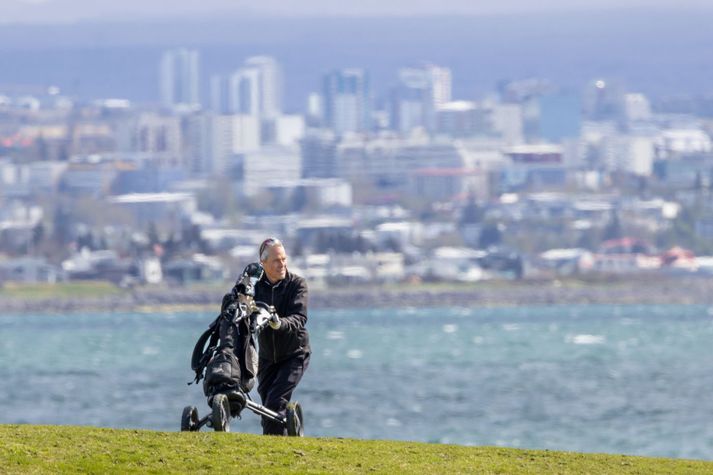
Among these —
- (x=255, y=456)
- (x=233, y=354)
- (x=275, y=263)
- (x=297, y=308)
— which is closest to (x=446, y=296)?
(x=297, y=308)

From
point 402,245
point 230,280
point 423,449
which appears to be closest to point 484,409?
point 423,449

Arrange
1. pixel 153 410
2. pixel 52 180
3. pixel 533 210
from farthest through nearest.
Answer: pixel 52 180 → pixel 533 210 → pixel 153 410

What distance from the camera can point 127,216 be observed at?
6831 inches

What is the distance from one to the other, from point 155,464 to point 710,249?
14951cm

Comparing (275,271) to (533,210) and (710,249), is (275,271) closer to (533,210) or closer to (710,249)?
(710,249)

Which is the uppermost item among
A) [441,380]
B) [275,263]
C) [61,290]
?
[275,263]

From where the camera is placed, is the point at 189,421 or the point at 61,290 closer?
the point at 189,421

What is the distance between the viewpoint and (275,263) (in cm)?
1129

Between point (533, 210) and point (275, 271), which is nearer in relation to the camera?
point (275, 271)

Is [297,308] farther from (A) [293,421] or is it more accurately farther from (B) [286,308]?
(A) [293,421]

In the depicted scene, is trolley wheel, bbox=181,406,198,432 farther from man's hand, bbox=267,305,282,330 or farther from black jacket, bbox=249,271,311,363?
man's hand, bbox=267,305,282,330

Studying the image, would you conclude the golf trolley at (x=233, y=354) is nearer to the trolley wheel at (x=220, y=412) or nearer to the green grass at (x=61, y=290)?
the trolley wheel at (x=220, y=412)

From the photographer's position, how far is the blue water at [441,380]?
3725cm

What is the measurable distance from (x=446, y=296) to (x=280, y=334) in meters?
118
